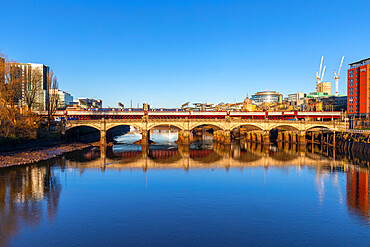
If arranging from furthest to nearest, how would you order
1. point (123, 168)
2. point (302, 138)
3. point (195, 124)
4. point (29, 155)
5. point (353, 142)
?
1. point (302, 138)
2. point (195, 124)
3. point (353, 142)
4. point (29, 155)
5. point (123, 168)

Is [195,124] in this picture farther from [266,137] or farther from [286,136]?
[286,136]

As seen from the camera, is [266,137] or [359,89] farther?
[359,89]

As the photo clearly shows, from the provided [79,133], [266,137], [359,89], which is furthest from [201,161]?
[359,89]

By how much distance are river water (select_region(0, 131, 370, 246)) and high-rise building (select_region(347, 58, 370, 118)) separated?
6768 cm

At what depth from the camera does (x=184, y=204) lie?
33906 millimetres

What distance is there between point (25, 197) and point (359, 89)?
12561 centimetres

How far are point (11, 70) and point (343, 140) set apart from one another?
9194 centimetres

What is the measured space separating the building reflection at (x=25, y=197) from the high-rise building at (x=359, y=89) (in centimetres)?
11537

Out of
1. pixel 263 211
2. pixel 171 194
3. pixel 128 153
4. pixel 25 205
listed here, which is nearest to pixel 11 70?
pixel 128 153

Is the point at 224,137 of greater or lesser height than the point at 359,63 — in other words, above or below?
below

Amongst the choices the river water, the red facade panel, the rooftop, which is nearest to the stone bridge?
the red facade panel

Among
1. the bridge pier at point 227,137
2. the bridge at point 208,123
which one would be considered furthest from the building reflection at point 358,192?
the bridge pier at point 227,137

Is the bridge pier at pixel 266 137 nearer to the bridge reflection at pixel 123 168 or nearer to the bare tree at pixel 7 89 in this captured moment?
the bridge reflection at pixel 123 168

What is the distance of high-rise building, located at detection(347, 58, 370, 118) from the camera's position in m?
115
